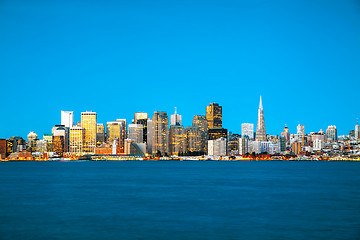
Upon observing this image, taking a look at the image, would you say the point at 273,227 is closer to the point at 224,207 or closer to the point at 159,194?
the point at 224,207

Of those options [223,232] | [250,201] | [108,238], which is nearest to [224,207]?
[250,201]

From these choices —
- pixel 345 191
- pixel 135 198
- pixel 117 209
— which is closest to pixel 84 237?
pixel 117 209

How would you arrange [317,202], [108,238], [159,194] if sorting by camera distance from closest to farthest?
[108,238], [317,202], [159,194]

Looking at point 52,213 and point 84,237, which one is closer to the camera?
point 84,237

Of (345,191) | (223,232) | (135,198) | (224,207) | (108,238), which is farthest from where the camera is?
(345,191)

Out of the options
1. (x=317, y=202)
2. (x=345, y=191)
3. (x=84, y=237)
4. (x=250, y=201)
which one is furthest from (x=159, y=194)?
(x=84, y=237)

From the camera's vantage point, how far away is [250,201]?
5297cm

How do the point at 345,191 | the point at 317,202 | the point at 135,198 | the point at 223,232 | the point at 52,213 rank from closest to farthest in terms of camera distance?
the point at 223,232, the point at 52,213, the point at 317,202, the point at 135,198, the point at 345,191

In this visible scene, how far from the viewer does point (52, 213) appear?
4284 cm

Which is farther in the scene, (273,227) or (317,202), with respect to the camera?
(317,202)

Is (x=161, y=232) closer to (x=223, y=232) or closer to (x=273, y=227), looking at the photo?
(x=223, y=232)

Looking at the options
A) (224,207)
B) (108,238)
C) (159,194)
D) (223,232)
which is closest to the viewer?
(108,238)

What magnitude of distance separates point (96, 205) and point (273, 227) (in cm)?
2027

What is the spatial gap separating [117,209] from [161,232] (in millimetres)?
12349
